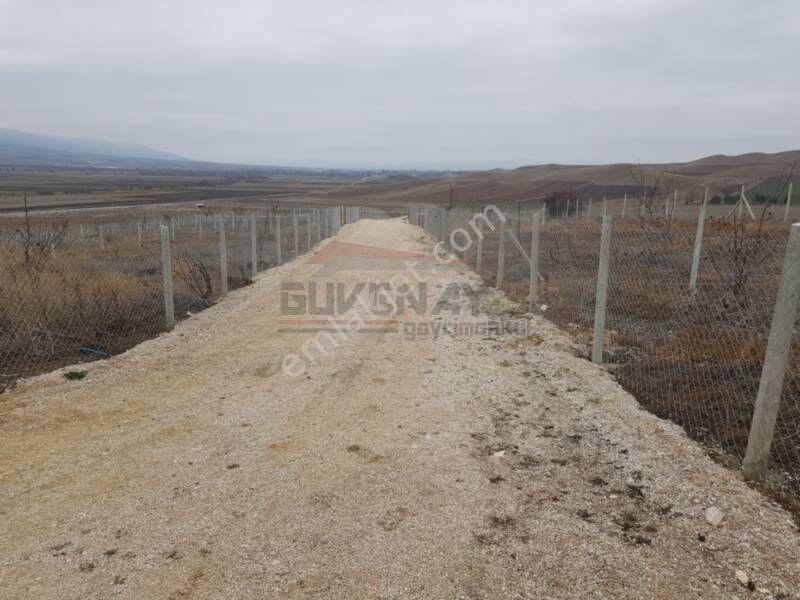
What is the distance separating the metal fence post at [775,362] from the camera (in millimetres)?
3652

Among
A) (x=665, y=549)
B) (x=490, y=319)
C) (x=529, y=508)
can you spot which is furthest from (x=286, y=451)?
(x=490, y=319)

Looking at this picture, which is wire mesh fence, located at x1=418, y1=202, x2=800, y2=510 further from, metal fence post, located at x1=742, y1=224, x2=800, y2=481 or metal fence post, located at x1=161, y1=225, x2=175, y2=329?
metal fence post, located at x1=161, y1=225, x2=175, y2=329

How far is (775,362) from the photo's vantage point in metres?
3.78

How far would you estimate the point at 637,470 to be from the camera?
418cm

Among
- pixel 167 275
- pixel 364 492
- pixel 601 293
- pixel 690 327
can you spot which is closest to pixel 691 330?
pixel 690 327

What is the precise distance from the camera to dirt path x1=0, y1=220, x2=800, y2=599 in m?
2.99

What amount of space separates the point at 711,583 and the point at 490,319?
6613 mm

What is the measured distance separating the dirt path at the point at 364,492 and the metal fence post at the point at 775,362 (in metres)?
0.26

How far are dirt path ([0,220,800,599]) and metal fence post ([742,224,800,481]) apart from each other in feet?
0.84

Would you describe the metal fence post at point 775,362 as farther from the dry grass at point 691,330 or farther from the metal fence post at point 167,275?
the metal fence post at point 167,275

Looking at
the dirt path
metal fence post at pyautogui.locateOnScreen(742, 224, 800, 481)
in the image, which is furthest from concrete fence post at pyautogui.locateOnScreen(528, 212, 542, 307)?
metal fence post at pyautogui.locateOnScreen(742, 224, 800, 481)

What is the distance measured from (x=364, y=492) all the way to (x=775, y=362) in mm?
2983

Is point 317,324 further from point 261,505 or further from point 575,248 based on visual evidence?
point 575,248

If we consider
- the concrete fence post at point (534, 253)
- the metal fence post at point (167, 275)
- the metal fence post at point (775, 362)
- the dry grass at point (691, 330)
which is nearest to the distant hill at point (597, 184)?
the dry grass at point (691, 330)
